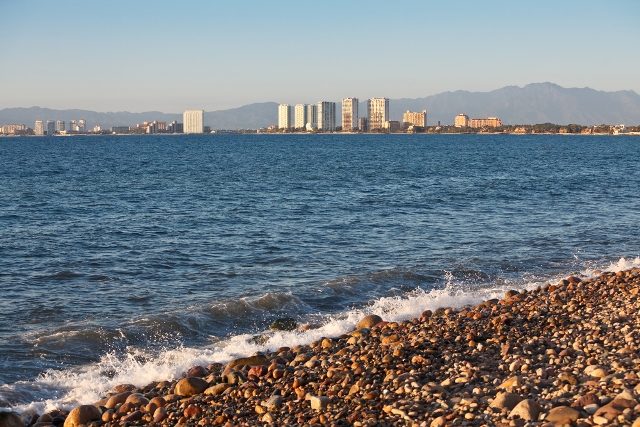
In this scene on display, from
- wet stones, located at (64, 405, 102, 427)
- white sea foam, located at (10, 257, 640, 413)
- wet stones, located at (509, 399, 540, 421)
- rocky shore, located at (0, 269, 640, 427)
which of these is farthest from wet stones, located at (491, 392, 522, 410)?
white sea foam, located at (10, 257, 640, 413)

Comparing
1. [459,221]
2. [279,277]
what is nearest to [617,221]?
[459,221]

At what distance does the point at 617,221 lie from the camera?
31906mm

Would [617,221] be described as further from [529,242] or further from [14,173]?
[14,173]

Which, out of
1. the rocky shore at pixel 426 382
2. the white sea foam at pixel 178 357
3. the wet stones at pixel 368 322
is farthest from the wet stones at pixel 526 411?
the wet stones at pixel 368 322

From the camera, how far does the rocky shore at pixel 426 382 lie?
835cm

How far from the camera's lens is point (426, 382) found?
31.7 feet

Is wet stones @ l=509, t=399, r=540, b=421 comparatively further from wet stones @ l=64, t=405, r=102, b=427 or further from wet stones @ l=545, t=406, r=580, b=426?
wet stones @ l=64, t=405, r=102, b=427

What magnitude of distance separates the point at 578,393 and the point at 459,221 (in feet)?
74.9

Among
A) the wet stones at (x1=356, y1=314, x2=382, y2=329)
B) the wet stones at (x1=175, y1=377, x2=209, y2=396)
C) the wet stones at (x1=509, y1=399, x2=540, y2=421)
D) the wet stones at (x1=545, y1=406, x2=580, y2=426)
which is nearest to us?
the wet stones at (x1=545, y1=406, x2=580, y2=426)

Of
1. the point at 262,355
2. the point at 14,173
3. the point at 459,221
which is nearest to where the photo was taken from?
the point at 262,355

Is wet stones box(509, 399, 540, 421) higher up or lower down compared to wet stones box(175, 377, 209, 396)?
higher up

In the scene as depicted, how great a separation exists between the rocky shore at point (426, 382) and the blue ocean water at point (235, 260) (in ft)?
5.00

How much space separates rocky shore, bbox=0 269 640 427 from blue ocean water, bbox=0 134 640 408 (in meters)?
1.52

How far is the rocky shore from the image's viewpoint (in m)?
8.35
